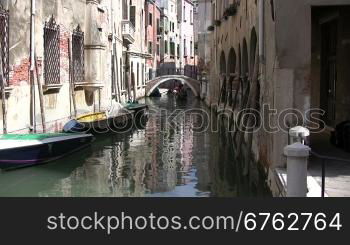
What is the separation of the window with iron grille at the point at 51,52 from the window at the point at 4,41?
7.83ft

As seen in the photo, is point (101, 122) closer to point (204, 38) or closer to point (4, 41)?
point (4, 41)

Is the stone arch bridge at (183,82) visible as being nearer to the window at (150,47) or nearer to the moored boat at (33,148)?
the window at (150,47)

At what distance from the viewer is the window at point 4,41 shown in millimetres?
11062

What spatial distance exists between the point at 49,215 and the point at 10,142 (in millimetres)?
5786

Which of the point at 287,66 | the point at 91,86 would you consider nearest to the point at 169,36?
the point at 91,86

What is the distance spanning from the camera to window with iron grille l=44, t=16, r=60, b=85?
13906 millimetres

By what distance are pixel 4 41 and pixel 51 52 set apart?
3216 mm

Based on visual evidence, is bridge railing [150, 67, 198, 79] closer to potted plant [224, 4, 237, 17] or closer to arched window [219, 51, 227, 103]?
arched window [219, 51, 227, 103]

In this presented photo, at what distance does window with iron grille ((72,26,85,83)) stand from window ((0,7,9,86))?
4.73 m

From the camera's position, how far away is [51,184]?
30.9ft

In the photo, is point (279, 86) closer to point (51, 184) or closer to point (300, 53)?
point (300, 53)

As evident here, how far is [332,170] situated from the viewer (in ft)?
26.0

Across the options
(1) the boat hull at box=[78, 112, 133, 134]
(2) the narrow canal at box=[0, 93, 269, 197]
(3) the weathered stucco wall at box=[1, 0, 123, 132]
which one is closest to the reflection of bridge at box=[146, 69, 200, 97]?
(3) the weathered stucco wall at box=[1, 0, 123, 132]

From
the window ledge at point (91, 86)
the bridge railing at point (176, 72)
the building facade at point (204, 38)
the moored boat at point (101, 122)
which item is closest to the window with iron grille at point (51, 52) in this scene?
the moored boat at point (101, 122)
